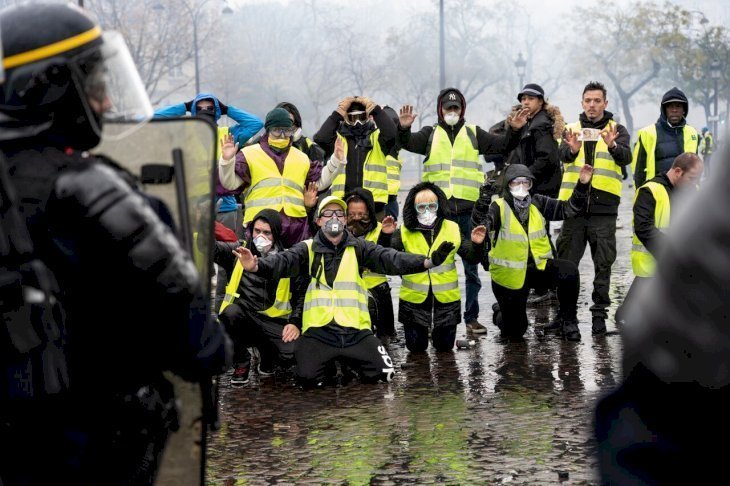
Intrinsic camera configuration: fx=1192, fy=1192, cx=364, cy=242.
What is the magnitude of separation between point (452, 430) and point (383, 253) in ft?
6.96

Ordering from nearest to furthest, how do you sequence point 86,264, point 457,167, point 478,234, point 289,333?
point 86,264 → point 289,333 → point 478,234 → point 457,167

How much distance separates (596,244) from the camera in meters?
9.66

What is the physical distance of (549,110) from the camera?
10172 mm

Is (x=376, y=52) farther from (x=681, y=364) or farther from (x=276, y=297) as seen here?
(x=681, y=364)

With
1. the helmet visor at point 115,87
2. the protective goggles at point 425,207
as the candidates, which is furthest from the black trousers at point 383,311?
the helmet visor at point 115,87

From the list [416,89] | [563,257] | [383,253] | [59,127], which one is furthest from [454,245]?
[416,89]

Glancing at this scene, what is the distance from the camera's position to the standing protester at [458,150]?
9.82 m

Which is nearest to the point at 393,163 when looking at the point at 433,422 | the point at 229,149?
the point at 229,149

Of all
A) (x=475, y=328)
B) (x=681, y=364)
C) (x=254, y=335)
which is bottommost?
(x=475, y=328)

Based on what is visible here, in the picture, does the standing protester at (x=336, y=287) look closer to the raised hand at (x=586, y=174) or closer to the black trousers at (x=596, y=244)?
the raised hand at (x=586, y=174)

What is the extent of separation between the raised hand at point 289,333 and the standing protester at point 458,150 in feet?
7.70

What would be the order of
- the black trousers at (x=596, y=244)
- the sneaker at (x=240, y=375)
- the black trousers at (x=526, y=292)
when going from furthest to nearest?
the black trousers at (x=596, y=244)
the black trousers at (x=526, y=292)
the sneaker at (x=240, y=375)

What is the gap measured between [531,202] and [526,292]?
0.70 m

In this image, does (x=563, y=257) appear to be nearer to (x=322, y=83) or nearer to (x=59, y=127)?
(x=59, y=127)
